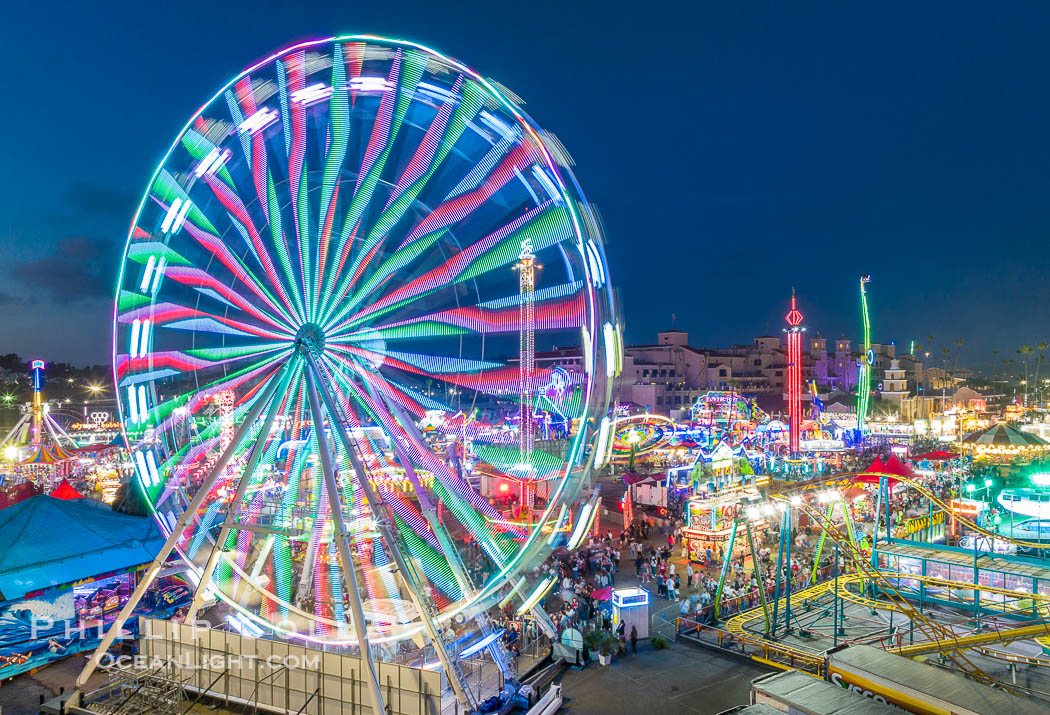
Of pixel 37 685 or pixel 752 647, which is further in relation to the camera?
pixel 752 647

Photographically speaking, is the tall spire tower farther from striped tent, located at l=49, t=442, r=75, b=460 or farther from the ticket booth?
striped tent, located at l=49, t=442, r=75, b=460

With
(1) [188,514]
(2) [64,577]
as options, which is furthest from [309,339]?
(2) [64,577]

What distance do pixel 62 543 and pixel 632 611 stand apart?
12089mm

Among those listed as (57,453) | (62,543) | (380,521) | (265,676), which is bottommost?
(265,676)

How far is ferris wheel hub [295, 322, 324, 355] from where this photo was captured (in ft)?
31.4

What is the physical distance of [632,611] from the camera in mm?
14461

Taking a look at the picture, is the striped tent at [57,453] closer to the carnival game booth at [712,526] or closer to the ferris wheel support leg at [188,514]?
the ferris wheel support leg at [188,514]

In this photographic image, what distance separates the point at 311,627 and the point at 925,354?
136m

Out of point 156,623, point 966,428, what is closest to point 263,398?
point 156,623

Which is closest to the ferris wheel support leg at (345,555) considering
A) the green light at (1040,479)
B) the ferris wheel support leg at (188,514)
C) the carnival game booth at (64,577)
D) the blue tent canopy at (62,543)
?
the ferris wheel support leg at (188,514)

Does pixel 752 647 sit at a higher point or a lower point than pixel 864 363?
lower

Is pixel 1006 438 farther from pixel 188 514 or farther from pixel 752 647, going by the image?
pixel 188 514

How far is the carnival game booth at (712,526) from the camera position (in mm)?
21281

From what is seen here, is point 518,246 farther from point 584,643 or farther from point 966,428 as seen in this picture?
point 966,428
